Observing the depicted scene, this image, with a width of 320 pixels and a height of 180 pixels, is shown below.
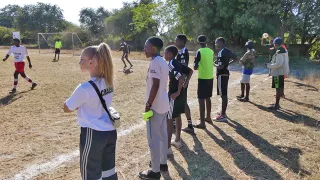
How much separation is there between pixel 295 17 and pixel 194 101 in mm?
13908

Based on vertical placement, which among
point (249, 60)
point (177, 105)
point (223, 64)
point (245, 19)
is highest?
point (245, 19)

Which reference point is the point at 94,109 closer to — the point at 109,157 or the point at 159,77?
the point at 109,157

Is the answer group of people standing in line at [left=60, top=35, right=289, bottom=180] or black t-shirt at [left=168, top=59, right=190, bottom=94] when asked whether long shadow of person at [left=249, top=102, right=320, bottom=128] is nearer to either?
group of people standing in line at [left=60, top=35, right=289, bottom=180]

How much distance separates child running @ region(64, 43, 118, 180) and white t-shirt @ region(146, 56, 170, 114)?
860 millimetres

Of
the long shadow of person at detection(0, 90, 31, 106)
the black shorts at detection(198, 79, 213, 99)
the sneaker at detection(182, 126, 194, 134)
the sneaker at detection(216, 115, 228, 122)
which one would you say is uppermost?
the black shorts at detection(198, 79, 213, 99)

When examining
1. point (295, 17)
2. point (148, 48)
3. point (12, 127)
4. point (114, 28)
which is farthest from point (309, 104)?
point (114, 28)

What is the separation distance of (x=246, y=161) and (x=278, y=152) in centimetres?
72

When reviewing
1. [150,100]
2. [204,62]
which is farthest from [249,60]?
[150,100]

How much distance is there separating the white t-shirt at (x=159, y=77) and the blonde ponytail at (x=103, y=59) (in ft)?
2.85

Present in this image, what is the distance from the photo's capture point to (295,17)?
727 inches

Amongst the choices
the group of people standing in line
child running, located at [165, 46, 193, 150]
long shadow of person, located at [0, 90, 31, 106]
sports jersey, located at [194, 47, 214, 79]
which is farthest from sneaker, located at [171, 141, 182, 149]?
long shadow of person, located at [0, 90, 31, 106]

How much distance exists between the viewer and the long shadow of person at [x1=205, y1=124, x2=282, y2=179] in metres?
3.91

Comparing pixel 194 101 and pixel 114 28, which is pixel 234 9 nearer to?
pixel 194 101

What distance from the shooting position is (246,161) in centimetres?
430
